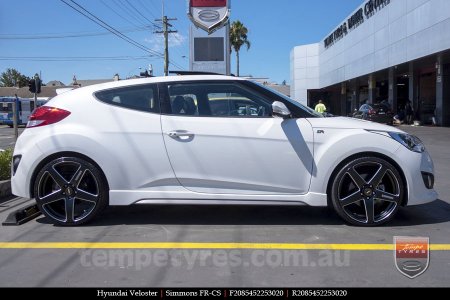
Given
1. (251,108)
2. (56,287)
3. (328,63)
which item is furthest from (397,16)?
(56,287)

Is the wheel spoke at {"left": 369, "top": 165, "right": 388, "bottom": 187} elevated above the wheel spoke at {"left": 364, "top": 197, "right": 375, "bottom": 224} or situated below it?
above

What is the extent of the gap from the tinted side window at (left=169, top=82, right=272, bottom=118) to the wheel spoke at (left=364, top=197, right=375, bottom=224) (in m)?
1.41

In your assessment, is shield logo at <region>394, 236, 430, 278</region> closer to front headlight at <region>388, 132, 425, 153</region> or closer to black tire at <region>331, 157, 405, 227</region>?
black tire at <region>331, 157, 405, 227</region>

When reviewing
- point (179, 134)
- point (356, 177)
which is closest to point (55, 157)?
point (179, 134)

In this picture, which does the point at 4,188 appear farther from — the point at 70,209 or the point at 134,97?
the point at 134,97

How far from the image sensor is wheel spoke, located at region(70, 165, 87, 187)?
5352 mm

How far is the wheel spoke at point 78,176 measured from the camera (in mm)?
5352

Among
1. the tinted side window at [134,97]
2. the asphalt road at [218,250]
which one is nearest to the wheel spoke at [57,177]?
the asphalt road at [218,250]

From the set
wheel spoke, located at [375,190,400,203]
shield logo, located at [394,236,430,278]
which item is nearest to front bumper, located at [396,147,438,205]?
wheel spoke, located at [375,190,400,203]

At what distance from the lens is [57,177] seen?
5.38 meters

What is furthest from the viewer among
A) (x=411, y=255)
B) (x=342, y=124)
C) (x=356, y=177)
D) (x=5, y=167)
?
Result: (x=5, y=167)

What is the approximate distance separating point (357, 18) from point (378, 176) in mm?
33532

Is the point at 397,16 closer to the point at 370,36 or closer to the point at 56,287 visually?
the point at 370,36

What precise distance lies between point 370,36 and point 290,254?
31.3 m
